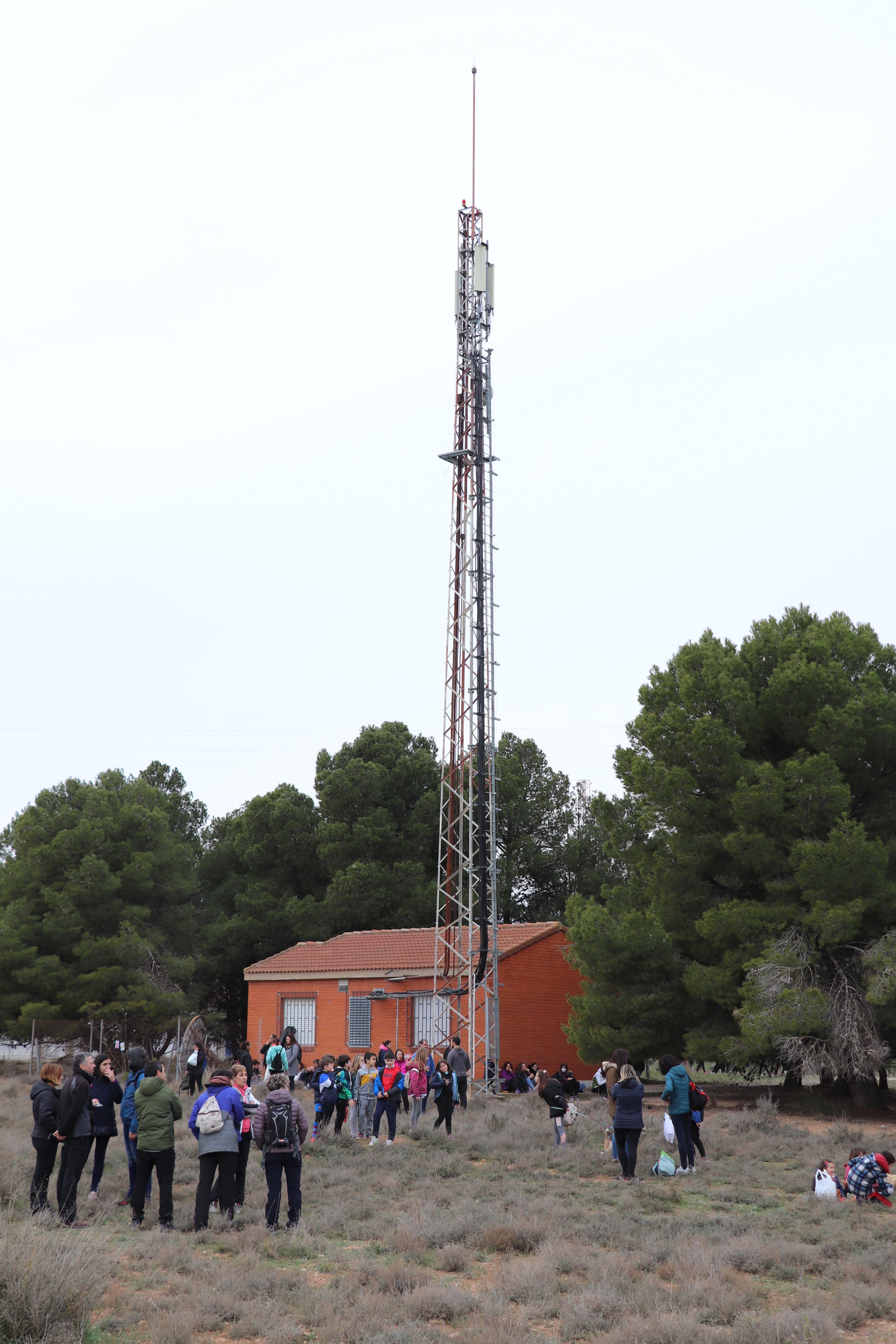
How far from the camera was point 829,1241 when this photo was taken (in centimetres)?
1064

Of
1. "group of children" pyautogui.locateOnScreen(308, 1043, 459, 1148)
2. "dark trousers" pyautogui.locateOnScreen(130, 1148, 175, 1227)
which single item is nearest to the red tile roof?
"group of children" pyautogui.locateOnScreen(308, 1043, 459, 1148)

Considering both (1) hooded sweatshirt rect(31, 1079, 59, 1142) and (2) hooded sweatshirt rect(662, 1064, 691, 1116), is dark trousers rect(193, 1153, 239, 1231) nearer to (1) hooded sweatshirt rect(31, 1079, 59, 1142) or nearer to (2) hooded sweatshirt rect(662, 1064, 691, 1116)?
(1) hooded sweatshirt rect(31, 1079, 59, 1142)

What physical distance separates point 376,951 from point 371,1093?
14839 millimetres

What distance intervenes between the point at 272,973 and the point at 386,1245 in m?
25.6

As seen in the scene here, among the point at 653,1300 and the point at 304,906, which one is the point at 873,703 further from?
the point at 304,906

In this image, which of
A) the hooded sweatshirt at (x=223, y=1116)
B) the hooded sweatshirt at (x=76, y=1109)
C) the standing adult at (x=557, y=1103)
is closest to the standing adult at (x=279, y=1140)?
the hooded sweatshirt at (x=223, y=1116)

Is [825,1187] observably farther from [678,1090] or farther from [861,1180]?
[678,1090]

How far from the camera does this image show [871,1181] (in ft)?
43.1

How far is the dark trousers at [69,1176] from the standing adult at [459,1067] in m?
9.35

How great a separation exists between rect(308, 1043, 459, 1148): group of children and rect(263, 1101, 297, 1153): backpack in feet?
23.7

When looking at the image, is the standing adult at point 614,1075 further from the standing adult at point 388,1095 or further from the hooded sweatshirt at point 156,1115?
the hooded sweatshirt at point 156,1115

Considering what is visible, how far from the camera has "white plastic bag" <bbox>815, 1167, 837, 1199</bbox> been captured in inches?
527

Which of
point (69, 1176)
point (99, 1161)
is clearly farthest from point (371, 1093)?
point (69, 1176)

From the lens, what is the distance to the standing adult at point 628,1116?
14.3 meters
